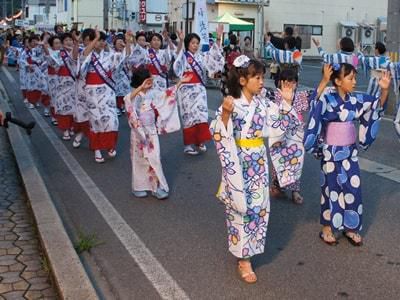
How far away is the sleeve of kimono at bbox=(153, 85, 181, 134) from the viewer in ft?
21.7

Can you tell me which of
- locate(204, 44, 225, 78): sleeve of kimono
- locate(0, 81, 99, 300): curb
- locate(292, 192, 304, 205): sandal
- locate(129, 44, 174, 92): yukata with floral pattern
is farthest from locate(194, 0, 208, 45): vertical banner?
locate(292, 192, 304, 205): sandal

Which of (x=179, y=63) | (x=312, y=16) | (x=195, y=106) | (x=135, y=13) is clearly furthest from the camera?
(x=135, y=13)

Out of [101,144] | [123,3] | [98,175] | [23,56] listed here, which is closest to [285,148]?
[98,175]

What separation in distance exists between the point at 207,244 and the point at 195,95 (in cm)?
424

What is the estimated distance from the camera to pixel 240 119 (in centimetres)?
417

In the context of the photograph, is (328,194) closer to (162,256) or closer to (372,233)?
(372,233)

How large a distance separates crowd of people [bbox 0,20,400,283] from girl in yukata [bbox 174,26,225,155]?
1cm

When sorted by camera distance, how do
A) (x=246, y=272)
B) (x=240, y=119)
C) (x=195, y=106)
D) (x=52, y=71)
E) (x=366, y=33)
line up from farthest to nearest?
(x=366, y=33), (x=52, y=71), (x=195, y=106), (x=246, y=272), (x=240, y=119)

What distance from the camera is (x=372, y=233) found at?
5.30 metres

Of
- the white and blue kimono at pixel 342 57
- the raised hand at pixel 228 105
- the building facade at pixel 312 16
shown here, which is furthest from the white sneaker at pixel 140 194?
the building facade at pixel 312 16

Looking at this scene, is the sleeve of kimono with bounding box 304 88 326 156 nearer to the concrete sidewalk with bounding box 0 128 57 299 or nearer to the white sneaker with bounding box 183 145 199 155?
the concrete sidewalk with bounding box 0 128 57 299

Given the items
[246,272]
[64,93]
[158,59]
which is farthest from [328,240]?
[64,93]

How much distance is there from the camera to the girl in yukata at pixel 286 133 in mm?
4404

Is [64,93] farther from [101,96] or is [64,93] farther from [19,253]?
[19,253]
